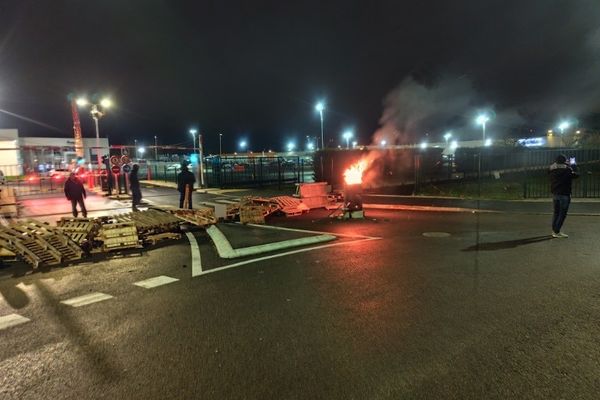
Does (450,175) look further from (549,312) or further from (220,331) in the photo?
(220,331)

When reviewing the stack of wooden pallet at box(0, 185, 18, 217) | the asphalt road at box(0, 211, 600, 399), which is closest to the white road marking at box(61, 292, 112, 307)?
the asphalt road at box(0, 211, 600, 399)

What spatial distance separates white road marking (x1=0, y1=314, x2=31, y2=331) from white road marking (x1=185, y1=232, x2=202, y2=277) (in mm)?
2557

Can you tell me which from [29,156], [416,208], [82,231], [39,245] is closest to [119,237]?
[82,231]

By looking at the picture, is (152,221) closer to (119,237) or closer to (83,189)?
(119,237)

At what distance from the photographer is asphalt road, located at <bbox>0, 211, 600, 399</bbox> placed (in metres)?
3.49

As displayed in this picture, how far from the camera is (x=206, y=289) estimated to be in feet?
20.6

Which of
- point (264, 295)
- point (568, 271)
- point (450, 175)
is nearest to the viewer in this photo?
point (264, 295)

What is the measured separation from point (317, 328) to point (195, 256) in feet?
15.3

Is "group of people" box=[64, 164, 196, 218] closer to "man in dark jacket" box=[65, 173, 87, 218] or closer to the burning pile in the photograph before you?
"man in dark jacket" box=[65, 173, 87, 218]

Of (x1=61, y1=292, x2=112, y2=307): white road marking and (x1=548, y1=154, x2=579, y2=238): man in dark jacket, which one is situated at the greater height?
(x1=548, y1=154, x2=579, y2=238): man in dark jacket

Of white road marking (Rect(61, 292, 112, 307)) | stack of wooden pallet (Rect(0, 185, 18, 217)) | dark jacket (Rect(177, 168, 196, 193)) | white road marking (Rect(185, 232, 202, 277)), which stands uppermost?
dark jacket (Rect(177, 168, 196, 193))

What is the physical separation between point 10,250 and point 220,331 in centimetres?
620

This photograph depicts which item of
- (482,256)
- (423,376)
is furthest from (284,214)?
(423,376)

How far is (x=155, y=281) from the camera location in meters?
6.81
